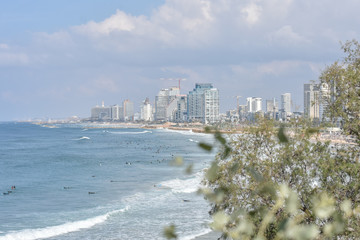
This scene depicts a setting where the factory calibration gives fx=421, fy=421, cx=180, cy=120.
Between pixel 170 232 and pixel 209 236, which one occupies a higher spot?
pixel 170 232

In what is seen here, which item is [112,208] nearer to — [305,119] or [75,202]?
[75,202]

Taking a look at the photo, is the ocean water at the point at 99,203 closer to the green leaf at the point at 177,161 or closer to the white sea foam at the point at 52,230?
the white sea foam at the point at 52,230

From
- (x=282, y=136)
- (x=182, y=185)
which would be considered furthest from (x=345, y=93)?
(x=182, y=185)

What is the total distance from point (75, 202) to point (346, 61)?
23.7 meters

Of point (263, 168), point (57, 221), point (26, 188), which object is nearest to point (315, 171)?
point (263, 168)

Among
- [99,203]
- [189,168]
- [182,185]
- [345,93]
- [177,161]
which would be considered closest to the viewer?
[177,161]

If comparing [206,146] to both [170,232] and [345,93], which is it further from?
[345,93]

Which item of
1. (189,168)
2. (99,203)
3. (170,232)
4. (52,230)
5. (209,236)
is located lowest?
(99,203)

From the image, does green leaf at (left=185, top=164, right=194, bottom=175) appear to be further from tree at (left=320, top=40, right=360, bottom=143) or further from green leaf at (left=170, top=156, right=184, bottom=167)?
tree at (left=320, top=40, right=360, bottom=143)

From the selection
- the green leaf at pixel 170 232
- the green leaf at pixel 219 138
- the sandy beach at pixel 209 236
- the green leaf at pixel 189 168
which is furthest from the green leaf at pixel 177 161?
the sandy beach at pixel 209 236

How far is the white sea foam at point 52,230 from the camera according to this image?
2144 cm

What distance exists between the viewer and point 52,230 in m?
22.6

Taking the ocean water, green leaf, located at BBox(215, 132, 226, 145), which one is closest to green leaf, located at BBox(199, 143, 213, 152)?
green leaf, located at BBox(215, 132, 226, 145)

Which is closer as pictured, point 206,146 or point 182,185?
point 206,146
